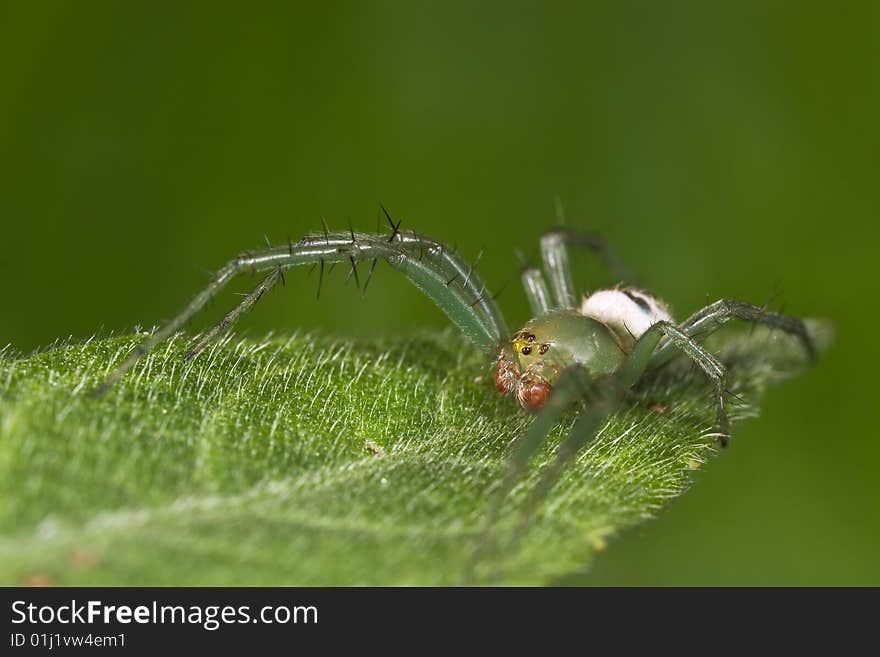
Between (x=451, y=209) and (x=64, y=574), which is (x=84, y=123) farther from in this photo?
(x=64, y=574)

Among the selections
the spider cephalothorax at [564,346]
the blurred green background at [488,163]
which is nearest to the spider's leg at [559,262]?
the spider cephalothorax at [564,346]

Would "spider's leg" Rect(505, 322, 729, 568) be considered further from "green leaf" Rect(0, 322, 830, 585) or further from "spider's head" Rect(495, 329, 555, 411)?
"spider's head" Rect(495, 329, 555, 411)

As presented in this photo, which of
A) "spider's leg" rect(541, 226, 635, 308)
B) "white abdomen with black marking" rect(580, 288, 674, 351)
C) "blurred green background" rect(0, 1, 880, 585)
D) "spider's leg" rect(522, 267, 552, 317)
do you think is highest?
"blurred green background" rect(0, 1, 880, 585)

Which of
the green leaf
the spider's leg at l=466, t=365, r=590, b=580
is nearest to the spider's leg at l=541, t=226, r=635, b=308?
the green leaf

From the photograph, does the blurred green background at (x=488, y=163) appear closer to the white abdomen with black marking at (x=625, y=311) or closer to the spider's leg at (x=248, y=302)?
the white abdomen with black marking at (x=625, y=311)

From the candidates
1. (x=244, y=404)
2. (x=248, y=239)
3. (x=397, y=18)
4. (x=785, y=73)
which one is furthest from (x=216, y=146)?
(x=785, y=73)

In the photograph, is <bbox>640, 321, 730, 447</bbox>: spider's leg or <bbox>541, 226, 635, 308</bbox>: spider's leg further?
<bbox>541, 226, 635, 308</bbox>: spider's leg

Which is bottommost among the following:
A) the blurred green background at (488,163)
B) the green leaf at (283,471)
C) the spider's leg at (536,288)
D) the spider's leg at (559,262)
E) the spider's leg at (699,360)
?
the green leaf at (283,471)

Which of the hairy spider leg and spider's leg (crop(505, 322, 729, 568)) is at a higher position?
the hairy spider leg
